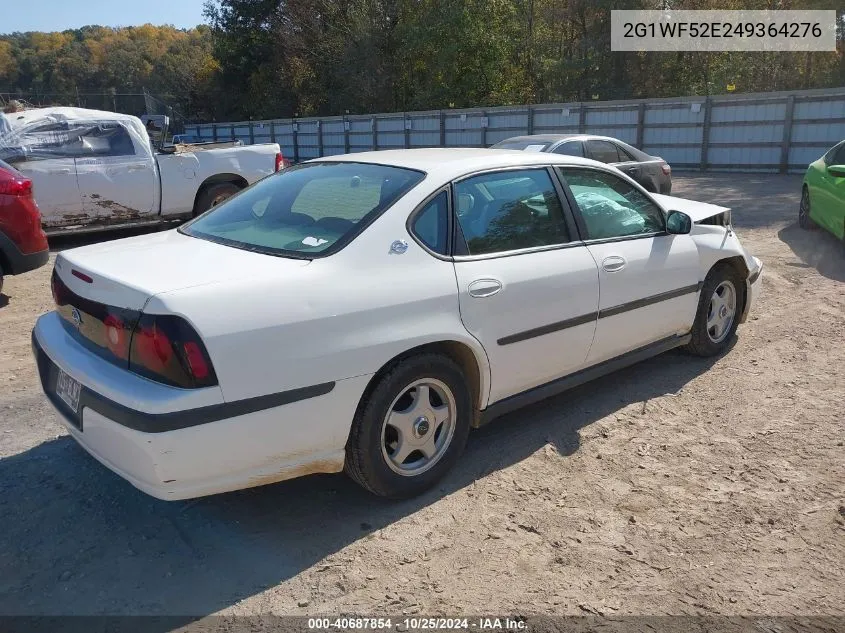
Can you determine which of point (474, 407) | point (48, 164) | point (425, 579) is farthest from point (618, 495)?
point (48, 164)

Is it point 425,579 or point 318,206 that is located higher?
point 318,206

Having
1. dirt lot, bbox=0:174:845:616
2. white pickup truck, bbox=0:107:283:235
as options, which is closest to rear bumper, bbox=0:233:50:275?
dirt lot, bbox=0:174:845:616

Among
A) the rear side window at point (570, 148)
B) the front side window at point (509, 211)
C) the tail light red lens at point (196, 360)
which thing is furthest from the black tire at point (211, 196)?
the tail light red lens at point (196, 360)

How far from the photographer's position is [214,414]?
A: 2.65 m

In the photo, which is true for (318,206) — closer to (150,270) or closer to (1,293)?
(150,270)

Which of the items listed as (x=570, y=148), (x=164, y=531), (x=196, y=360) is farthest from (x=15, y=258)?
(x=570, y=148)

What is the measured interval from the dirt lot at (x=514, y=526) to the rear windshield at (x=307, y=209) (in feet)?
4.03

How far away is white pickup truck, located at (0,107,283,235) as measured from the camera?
913cm

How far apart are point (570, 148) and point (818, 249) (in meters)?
3.80

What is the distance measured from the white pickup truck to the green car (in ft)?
26.3

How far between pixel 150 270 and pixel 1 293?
16.9 feet

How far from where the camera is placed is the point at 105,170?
9500 millimetres

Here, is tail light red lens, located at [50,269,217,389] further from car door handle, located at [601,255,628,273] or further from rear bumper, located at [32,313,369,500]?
car door handle, located at [601,255,628,273]

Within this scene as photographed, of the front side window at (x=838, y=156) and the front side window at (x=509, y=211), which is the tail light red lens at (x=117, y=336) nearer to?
the front side window at (x=509, y=211)
